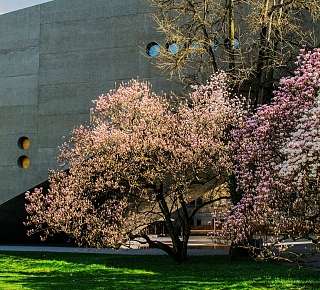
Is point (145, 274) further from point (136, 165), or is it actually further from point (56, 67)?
point (56, 67)

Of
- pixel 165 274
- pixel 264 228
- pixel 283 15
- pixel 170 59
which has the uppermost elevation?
pixel 283 15

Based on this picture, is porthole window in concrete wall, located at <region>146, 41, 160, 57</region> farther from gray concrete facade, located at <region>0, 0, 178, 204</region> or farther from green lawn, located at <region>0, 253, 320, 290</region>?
green lawn, located at <region>0, 253, 320, 290</region>

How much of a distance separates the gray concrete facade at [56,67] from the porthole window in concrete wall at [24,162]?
16cm

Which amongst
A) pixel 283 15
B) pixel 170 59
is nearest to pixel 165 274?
pixel 170 59

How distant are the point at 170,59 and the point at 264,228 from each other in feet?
25.5

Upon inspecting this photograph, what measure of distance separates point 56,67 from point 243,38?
7.46 meters

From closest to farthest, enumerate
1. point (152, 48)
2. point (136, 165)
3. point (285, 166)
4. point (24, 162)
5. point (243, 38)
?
point (285, 166)
point (136, 165)
point (243, 38)
point (152, 48)
point (24, 162)

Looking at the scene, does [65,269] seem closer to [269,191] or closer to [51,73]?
[269,191]

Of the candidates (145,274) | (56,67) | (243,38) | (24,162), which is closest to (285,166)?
(145,274)

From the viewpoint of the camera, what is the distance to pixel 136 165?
601 inches

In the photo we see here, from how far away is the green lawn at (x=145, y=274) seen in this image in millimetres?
11234

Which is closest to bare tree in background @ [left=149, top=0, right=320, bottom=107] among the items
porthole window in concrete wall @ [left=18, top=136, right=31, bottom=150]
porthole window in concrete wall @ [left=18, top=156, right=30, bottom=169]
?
porthole window in concrete wall @ [left=18, top=136, right=31, bottom=150]

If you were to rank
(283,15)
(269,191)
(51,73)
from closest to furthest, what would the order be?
(269,191) → (283,15) → (51,73)

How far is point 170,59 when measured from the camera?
17125 mm
